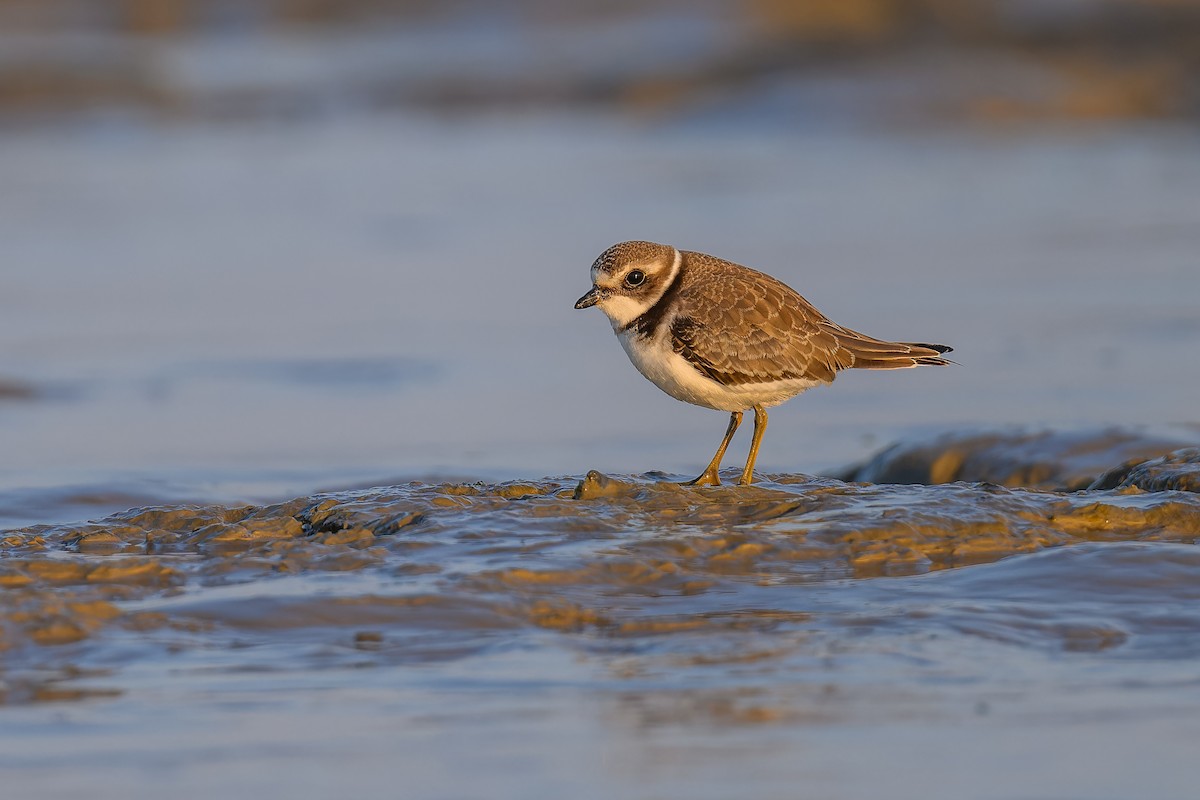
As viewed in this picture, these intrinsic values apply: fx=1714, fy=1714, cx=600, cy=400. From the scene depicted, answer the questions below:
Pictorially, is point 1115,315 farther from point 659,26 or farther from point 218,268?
point 659,26

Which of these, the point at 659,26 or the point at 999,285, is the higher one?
the point at 659,26

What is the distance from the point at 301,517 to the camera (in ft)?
19.4

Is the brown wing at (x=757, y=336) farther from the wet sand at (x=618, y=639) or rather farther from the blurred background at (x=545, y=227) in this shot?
the blurred background at (x=545, y=227)

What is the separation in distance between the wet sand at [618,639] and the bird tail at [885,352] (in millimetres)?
555

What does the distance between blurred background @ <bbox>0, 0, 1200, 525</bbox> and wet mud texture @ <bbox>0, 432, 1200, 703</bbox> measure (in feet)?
4.62

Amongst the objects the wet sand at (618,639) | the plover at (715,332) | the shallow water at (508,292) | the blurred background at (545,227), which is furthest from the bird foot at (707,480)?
the shallow water at (508,292)

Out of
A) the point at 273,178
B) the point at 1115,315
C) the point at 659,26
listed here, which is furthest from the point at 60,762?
the point at 659,26

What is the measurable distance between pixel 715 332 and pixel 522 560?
4.22 ft

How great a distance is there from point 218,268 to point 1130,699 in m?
9.15

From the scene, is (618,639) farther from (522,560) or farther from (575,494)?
(575,494)

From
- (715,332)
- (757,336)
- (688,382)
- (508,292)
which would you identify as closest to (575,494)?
A: (688,382)

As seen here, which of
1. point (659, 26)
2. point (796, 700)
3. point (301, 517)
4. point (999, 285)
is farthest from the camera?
point (659, 26)

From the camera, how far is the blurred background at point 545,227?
851 centimetres

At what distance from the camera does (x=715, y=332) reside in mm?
6211
